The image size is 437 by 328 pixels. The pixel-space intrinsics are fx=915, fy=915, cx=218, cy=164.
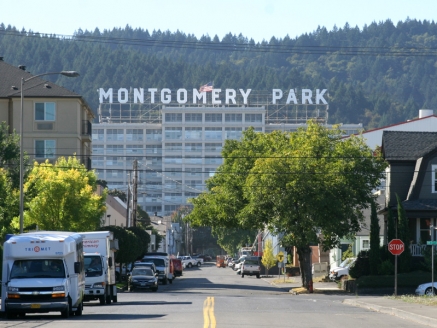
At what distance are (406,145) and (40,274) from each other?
35273 mm

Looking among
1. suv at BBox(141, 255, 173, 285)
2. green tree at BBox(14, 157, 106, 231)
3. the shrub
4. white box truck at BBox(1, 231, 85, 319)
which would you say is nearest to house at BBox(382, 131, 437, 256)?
the shrub

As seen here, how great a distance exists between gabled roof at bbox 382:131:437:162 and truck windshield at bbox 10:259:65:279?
33.2 meters

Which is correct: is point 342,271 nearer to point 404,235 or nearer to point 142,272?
point 404,235

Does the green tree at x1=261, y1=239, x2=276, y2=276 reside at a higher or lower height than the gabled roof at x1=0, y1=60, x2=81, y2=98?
lower

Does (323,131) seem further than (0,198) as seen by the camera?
Yes

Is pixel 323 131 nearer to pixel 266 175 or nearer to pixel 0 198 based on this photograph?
pixel 266 175

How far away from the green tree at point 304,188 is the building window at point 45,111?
20.3 meters

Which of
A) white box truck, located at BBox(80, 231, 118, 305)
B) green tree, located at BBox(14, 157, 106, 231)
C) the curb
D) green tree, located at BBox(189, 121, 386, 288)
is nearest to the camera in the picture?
the curb

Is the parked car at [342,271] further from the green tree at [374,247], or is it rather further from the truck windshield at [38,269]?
the truck windshield at [38,269]

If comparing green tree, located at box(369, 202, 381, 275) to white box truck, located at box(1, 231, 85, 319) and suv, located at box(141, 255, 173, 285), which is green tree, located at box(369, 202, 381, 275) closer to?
suv, located at box(141, 255, 173, 285)

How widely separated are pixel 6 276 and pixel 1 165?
24293 mm

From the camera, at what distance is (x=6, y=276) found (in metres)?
28.0

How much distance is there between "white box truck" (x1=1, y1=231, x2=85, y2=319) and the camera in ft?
90.3

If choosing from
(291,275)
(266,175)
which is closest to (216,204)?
(266,175)
